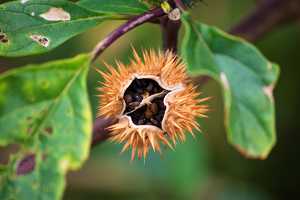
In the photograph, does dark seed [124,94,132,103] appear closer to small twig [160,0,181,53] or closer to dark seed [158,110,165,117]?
dark seed [158,110,165,117]

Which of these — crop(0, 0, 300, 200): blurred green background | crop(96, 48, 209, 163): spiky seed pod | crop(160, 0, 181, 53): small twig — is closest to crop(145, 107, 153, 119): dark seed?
crop(96, 48, 209, 163): spiky seed pod

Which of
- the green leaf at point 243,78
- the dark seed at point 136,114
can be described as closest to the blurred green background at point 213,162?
the dark seed at point 136,114

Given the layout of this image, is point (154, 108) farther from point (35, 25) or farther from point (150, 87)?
point (35, 25)

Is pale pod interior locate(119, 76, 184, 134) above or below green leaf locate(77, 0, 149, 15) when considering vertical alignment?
below

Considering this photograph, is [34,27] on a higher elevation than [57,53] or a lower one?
lower

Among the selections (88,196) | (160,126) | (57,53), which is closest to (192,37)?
(160,126)

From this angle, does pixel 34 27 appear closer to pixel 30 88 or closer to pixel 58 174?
pixel 30 88

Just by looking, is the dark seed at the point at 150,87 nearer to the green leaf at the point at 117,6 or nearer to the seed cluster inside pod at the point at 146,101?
the seed cluster inside pod at the point at 146,101

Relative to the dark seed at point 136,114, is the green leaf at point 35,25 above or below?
above
